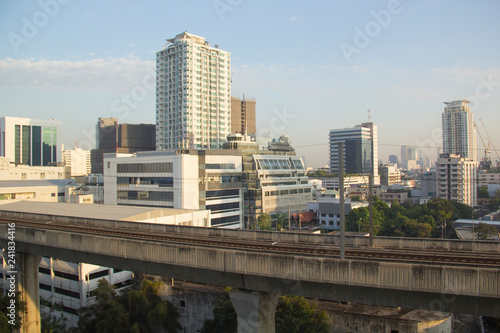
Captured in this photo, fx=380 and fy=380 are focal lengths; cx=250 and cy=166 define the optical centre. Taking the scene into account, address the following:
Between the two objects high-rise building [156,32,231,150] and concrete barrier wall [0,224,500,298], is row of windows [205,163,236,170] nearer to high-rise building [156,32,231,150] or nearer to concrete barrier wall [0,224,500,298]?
concrete barrier wall [0,224,500,298]

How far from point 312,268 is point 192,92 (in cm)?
9868

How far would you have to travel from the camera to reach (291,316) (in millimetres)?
21391

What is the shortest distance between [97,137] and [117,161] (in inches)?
4008

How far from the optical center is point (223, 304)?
23344 millimetres

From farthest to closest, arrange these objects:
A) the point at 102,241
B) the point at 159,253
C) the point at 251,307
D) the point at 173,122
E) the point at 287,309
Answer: the point at 173,122
the point at 287,309
the point at 102,241
the point at 159,253
the point at 251,307

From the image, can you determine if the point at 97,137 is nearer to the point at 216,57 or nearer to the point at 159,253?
the point at 216,57

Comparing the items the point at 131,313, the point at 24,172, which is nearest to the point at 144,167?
the point at 131,313

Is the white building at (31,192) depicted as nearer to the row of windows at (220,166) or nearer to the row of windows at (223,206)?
the row of windows at (220,166)

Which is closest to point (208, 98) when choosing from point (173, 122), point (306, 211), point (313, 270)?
point (173, 122)

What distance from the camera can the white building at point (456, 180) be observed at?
92.9m

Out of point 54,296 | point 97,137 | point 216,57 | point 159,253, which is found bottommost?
point 54,296

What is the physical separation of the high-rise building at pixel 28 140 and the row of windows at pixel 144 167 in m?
127

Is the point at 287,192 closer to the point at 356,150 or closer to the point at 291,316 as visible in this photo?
the point at 291,316

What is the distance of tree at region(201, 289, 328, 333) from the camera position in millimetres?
21158
